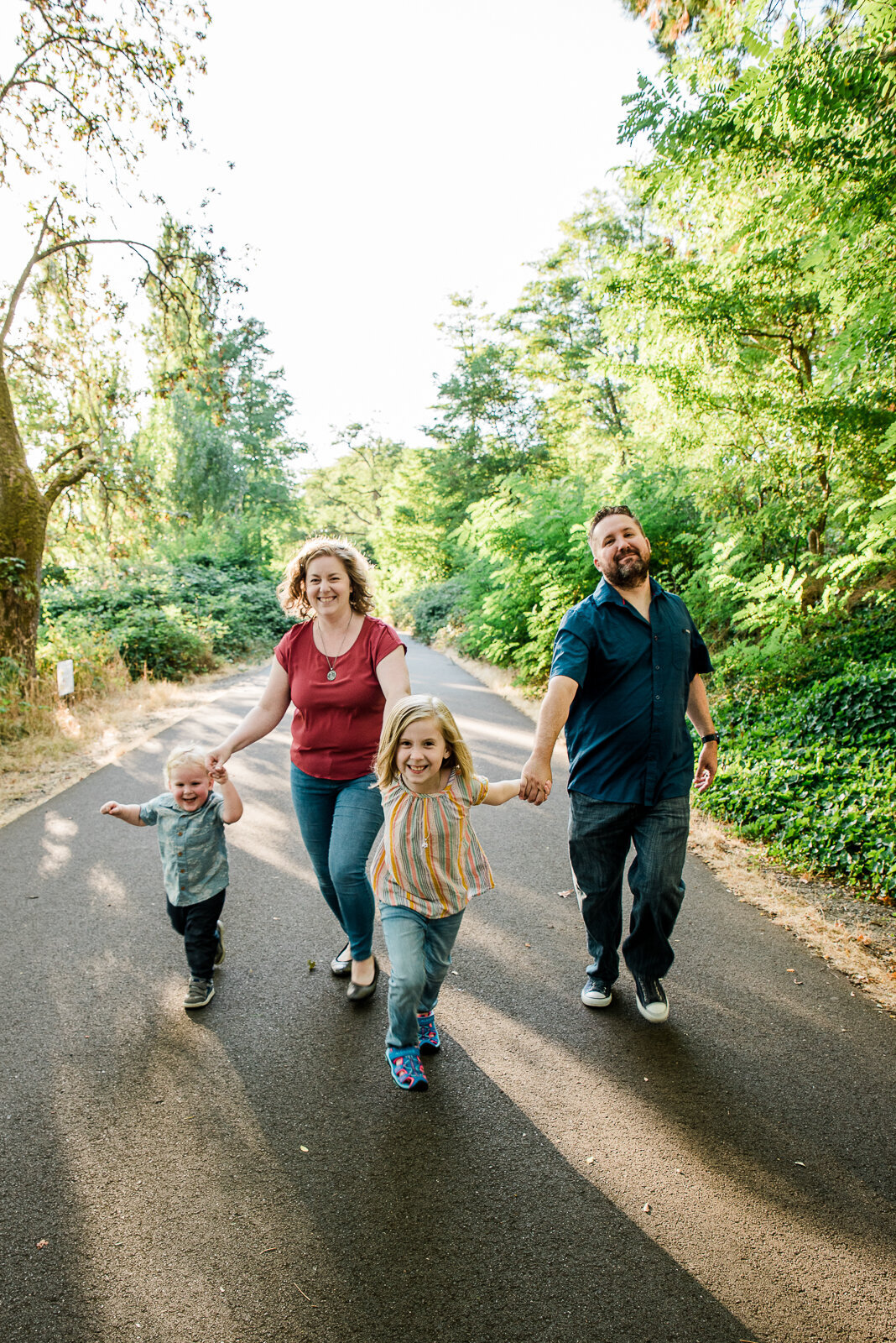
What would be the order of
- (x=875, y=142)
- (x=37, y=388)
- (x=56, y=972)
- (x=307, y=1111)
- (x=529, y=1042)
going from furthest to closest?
(x=37, y=388) < (x=875, y=142) < (x=56, y=972) < (x=529, y=1042) < (x=307, y=1111)

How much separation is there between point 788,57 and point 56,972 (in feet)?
21.3

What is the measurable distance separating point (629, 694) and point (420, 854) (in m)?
1.13

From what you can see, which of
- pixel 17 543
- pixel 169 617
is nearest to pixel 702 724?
pixel 17 543

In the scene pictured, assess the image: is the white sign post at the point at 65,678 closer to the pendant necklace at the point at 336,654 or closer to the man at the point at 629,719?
the pendant necklace at the point at 336,654

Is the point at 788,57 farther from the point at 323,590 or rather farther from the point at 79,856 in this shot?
the point at 79,856

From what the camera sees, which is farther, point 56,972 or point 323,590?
point 56,972

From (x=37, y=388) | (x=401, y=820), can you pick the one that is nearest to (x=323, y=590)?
(x=401, y=820)

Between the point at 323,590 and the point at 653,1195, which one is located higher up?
the point at 323,590

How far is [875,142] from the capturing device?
4387 mm

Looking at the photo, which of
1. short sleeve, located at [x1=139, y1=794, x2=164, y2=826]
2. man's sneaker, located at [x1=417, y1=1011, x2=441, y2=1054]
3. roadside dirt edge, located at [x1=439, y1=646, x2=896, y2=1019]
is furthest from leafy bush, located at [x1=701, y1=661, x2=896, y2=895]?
short sleeve, located at [x1=139, y1=794, x2=164, y2=826]

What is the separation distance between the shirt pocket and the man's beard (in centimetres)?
27

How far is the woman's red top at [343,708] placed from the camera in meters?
3.59

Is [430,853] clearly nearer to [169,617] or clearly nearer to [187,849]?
[187,849]

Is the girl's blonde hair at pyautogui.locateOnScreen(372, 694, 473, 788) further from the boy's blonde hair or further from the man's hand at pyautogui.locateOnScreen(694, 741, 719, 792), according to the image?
the man's hand at pyautogui.locateOnScreen(694, 741, 719, 792)
